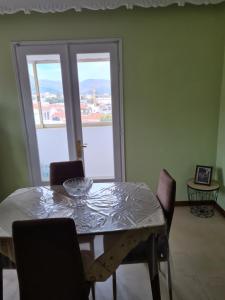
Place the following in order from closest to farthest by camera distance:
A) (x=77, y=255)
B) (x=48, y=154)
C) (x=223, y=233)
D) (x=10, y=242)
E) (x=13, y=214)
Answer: (x=77, y=255), (x=10, y=242), (x=13, y=214), (x=223, y=233), (x=48, y=154)

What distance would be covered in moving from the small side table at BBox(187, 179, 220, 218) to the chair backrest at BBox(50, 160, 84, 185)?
1.49 metres

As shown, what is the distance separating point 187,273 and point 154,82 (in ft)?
7.03

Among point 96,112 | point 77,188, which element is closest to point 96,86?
point 96,112

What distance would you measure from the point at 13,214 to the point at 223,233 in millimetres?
2240

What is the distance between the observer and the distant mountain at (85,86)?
2.81 meters

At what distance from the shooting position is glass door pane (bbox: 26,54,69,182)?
9.07 feet

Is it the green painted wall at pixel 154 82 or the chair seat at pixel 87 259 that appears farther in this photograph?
the green painted wall at pixel 154 82

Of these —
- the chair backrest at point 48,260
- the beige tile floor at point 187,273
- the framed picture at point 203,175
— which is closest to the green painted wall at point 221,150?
the framed picture at point 203,175

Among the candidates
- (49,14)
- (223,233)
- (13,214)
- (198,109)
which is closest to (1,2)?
(49,14)

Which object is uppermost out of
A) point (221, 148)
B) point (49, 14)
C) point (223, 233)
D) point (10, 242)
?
point (49, 14)

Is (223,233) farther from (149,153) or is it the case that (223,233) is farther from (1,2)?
(1,2)

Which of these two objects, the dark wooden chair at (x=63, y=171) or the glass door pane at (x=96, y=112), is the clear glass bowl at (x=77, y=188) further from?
the glass door pane at (x=96, y=112)

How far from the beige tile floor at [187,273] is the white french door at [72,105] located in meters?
1.19

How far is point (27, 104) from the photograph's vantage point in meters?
2.85
